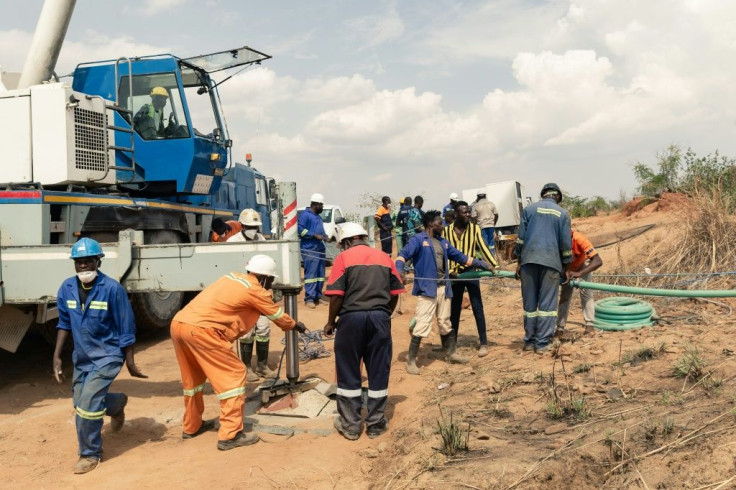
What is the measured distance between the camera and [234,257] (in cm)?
555

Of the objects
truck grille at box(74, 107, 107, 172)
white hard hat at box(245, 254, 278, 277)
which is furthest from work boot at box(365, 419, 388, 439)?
truck grille at box(74, 107, 107, 172)

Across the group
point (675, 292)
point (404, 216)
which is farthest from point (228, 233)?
point (404, 216)

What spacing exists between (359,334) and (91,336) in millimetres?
2078

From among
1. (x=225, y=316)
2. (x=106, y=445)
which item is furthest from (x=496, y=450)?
(x=106, y=445)

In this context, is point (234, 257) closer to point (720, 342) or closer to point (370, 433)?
point (370, 433)

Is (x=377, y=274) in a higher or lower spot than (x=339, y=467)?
higher

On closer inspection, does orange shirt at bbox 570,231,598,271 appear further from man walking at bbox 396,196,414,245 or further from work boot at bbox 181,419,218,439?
man walking at bbox 396,196,414,245

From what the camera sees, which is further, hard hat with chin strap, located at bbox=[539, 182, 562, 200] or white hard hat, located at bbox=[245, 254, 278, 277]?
hard hat with chin strap, located at bbox=[539, 182, 562, 200]

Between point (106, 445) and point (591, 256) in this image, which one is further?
point (591, 256)

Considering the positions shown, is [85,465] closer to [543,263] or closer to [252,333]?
[252,333]

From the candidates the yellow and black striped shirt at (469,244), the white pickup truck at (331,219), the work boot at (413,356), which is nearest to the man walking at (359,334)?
the work boot at (413,356)

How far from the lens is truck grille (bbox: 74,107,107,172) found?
6492mm

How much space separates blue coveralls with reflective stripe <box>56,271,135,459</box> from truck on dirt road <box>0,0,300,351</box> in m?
0.80

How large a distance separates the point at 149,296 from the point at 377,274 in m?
4.12
